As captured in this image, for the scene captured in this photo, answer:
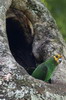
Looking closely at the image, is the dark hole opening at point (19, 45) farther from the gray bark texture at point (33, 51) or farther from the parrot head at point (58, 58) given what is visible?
the parrot head at point (58, 58)

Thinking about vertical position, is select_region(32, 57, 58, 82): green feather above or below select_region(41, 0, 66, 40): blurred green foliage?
below

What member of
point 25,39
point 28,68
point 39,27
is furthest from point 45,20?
point 28,68

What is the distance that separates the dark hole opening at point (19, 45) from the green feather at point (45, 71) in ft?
2.23

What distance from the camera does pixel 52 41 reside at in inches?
103

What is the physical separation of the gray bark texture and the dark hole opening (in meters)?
0.08

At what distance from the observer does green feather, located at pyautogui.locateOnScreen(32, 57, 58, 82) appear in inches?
80.3

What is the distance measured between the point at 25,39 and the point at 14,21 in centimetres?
24

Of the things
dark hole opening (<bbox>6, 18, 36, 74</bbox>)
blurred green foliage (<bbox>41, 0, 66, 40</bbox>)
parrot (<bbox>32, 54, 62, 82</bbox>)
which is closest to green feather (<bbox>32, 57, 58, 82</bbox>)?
parrot (<bbox>32, 54, 62, 82</bbox>)

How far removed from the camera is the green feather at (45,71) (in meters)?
2.04

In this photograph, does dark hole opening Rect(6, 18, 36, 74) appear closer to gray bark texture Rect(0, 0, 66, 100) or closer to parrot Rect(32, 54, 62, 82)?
gray bark texture Rect(0, 0, 66, 100)

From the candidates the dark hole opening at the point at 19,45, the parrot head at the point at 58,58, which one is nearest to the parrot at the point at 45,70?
the parrot head at the point at 58,58

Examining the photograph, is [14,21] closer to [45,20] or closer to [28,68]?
[45,20]

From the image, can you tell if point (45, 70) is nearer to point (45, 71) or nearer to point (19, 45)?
point (45, 71)

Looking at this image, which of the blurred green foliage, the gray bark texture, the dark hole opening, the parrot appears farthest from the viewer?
the blurred green foliage
